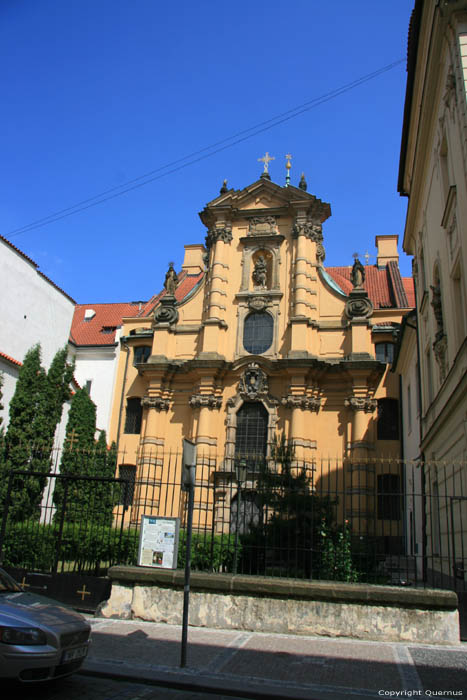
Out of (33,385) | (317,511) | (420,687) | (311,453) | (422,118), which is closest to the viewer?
(420,687)

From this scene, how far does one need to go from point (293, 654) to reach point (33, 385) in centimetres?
1496

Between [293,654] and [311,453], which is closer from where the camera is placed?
[293,654]

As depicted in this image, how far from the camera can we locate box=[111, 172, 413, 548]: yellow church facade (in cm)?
2630

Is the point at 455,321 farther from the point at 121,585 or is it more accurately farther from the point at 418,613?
the point at 121,585

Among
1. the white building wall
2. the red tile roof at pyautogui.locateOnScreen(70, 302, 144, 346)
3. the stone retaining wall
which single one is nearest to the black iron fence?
the stone retaining wall

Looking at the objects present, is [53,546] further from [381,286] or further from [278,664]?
[381,286]

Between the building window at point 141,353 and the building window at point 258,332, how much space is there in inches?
288

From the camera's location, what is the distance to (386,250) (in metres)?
37.6

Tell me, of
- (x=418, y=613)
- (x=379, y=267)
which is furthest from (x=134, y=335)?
(x=418, y=613)

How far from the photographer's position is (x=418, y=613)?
905 cm

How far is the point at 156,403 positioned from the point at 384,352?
12.5 m

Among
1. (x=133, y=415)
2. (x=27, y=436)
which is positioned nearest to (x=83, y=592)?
(x=27, y=436)

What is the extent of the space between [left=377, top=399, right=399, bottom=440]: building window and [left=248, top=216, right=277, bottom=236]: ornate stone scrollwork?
11218mm

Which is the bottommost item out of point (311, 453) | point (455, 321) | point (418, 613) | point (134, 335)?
point (418, 613)
